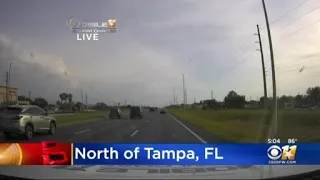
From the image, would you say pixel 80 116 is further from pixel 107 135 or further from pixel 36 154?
pixel 36 154

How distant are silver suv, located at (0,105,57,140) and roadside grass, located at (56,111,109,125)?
106 millimetres

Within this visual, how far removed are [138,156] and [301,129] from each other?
2.03m

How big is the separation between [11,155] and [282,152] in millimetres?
2985

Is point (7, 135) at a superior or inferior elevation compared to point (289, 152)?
superior

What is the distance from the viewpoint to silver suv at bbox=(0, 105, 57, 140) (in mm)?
5164

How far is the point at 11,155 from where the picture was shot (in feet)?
14.8

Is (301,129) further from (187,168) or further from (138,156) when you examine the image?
(138,156)

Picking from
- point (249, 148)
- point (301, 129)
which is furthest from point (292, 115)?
point (249, 148)

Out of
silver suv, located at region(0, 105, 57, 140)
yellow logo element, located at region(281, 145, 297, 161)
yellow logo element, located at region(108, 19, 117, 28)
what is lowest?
yellow logo element, located at region(281, 145, 297, 161)

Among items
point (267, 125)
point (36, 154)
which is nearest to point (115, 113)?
point (36, 154)

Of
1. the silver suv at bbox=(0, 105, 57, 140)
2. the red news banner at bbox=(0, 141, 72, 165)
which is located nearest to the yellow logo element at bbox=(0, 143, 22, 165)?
the red news banner at bbox=(0, 141, 72, 165)

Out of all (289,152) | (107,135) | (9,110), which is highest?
(9,110)

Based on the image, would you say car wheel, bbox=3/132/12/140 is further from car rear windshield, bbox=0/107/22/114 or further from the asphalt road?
car rear windshield, bbox=0/107/22/114

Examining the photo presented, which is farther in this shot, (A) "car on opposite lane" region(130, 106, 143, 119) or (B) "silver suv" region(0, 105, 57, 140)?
(A) "car on opposite lane" region(130, 106, 143, 119)
